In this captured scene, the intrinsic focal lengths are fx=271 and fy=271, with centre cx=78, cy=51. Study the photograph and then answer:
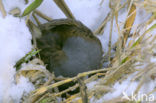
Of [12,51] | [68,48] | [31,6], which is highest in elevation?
[31,6]

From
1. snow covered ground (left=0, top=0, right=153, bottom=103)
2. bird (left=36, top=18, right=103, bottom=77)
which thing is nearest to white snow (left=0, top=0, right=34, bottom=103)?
snow covered ground (left=0, top=0, right=153, bottom=103)

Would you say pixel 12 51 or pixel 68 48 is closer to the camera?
pixel 12 51

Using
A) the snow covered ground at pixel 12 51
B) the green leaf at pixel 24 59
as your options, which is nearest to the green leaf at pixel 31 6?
the snow covered ground at pixel 12 51

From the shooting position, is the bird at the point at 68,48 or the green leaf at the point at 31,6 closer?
the green leaf at the point at 31,6

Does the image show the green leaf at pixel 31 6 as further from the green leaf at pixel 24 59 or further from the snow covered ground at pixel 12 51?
the green leaf at pixel 24 59

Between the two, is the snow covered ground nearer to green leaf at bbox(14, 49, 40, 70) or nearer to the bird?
green leaf at bbox(14, 49, 40, 70)

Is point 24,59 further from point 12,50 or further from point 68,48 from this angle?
point 68,48

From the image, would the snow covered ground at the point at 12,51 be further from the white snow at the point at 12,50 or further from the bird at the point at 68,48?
the bird at the point at 68,48

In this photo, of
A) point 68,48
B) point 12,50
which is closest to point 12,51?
point 12,50

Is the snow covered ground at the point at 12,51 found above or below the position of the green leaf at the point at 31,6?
below
